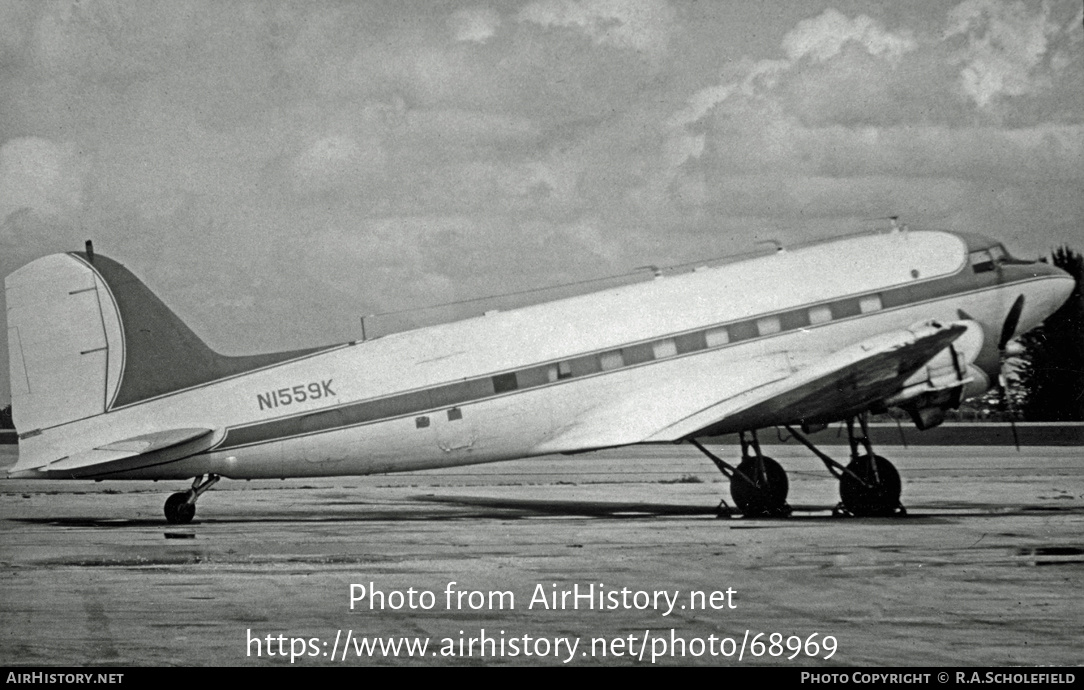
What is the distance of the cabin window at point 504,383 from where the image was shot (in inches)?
631

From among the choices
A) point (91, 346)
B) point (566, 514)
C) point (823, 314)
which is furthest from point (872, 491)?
point (91, 346)

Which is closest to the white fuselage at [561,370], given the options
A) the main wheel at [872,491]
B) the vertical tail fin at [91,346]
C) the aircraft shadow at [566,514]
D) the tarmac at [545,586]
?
the vertical tail fin at [91,346]

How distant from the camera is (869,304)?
16562 mm

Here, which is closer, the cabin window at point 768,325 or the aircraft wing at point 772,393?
the aircraft wing at point 772,393

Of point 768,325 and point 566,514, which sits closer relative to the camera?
point 768,325

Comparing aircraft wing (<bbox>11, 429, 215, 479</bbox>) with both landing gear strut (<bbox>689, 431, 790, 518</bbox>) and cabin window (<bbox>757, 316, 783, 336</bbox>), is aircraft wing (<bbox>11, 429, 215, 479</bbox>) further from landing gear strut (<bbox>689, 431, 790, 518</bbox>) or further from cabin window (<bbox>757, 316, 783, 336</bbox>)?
cabin window (<bbox>757, 316, 783, 336</bbox>)

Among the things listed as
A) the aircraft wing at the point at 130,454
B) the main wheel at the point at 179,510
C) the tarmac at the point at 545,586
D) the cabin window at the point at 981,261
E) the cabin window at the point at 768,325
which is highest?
the cabin window at the point at 981,261

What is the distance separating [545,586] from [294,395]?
632cm

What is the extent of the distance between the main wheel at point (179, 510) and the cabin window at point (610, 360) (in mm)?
5759

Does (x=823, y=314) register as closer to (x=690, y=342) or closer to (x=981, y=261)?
(x=690, y=342)

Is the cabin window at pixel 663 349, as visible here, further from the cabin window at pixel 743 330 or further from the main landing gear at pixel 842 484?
the main landing gear at pixel 842 484

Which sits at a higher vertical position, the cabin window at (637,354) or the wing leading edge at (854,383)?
the cabin window at (637,354)

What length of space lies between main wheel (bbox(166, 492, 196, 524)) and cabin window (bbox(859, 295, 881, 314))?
370 inches
